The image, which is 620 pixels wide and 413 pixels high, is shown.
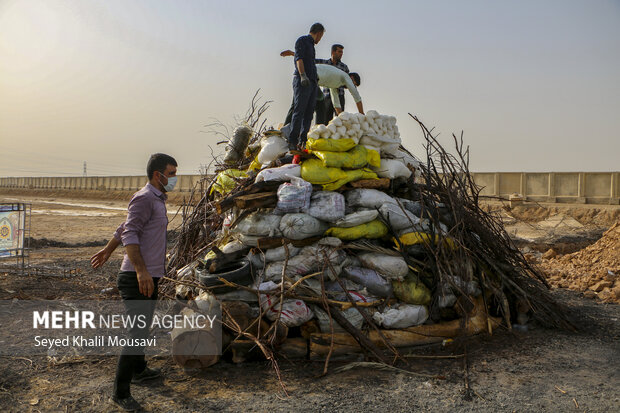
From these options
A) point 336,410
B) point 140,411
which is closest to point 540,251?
point 336,410

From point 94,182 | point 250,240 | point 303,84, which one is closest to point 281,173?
point 250,240

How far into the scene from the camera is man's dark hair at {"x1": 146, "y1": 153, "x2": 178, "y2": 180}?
3.40 metres

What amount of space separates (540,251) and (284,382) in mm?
11941

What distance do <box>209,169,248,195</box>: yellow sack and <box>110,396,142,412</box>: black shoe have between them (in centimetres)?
297

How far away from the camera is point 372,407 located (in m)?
3.31

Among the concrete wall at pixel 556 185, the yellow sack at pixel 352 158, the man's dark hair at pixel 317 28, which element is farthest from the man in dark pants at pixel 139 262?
the concrete wall at pixel 556 185

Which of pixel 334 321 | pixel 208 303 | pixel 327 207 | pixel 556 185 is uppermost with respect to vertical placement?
pixel 556 185

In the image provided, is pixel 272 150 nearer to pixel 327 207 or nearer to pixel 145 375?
pixel 327 207

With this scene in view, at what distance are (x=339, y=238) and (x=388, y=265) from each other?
559 mm

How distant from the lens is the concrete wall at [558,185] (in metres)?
21.5

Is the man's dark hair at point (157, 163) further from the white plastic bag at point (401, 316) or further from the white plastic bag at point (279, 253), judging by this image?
the white plastic bag at point (401, 316)

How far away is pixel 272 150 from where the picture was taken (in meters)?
5.57

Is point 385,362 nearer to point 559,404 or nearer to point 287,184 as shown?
point 559,404

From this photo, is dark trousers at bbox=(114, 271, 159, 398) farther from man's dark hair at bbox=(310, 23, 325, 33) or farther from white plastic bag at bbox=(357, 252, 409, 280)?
man's dark hair at bbox=(310, 23, 325, 33)
